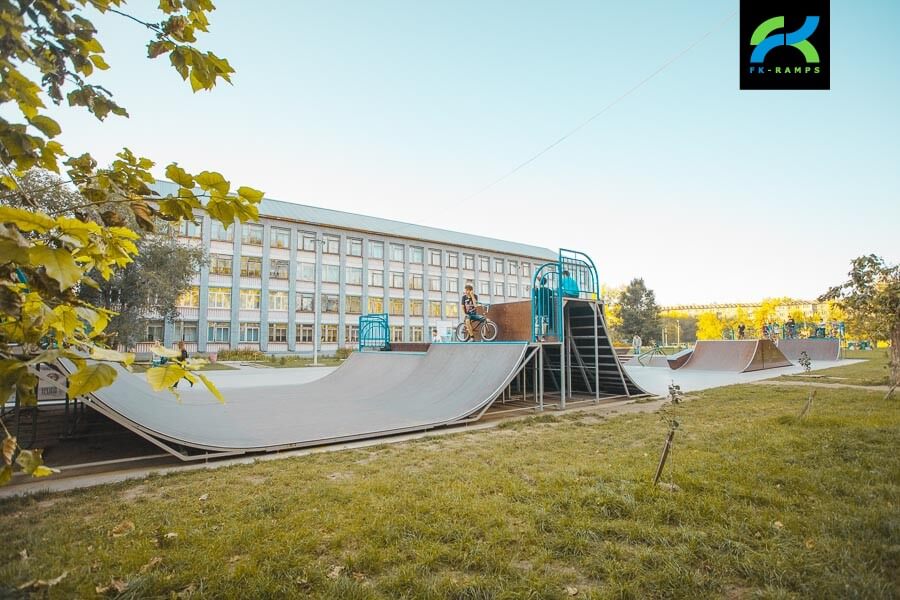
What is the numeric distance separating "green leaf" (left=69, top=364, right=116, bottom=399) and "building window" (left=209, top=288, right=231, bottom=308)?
129 ft

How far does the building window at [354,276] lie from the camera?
143ft

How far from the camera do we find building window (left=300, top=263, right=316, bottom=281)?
40.8m

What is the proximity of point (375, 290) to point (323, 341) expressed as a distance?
732cm

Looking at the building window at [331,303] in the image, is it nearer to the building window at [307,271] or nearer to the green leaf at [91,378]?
the building window at [307,271]

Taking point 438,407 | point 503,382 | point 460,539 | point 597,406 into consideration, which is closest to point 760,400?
point 597,406

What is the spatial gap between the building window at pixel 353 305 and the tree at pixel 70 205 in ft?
138

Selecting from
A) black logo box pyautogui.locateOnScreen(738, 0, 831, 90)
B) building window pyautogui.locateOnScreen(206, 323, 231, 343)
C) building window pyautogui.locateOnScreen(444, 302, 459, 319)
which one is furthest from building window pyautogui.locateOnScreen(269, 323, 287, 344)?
black logo box pyautogui.locateOnScreen(738, 0, 831, 90)

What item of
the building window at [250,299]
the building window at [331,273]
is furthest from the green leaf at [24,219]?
the building window at [331,273]

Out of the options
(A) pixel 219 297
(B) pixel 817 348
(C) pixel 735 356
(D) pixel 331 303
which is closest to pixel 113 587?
(C) pixel 735 356

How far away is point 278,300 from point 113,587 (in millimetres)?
38893

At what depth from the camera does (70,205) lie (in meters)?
1.27

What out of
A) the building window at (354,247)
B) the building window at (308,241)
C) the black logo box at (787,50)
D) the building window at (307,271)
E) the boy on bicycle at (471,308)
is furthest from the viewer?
the building window at (354,247)

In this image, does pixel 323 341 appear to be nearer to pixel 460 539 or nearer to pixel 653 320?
pixel 653 320

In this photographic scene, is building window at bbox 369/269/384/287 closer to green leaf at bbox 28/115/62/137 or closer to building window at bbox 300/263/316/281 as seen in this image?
building window at bbox 300/263/316/281
